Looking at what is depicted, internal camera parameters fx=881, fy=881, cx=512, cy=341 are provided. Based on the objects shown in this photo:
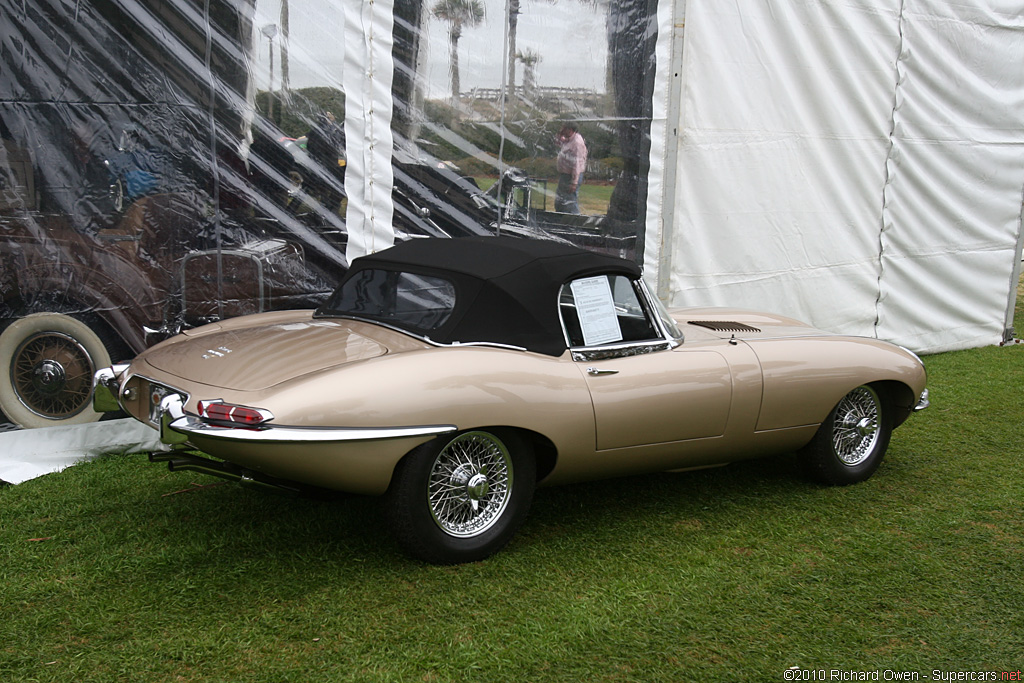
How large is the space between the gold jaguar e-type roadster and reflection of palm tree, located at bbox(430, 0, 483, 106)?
6.29 ft

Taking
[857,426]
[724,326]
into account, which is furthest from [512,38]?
[857,426]

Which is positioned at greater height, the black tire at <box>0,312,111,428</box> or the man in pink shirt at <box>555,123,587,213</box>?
the man in pink shirt at <box>555,123,587,213</box>

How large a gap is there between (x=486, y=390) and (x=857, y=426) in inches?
91.9

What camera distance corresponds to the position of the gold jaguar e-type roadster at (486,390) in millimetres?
3166

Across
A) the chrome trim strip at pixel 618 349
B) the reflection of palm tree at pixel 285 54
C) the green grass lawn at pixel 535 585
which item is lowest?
the green grass lawn at pixel 535 585

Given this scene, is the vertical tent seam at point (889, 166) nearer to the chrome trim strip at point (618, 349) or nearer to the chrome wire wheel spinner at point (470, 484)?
the chrome trim strip at point (618, 349)

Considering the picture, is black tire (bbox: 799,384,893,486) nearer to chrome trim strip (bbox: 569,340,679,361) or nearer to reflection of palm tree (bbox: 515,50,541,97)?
chrome trim strip (bbox: 569,340,679,361)

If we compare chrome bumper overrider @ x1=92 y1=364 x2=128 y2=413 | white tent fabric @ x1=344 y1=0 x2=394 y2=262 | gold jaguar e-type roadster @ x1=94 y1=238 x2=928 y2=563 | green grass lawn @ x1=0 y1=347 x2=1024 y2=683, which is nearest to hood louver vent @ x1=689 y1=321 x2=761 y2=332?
gold jaguar e-type roadster @ x1=94 y1=238 x2=928 y2=563

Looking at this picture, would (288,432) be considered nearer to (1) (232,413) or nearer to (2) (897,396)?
(1) (232,413)

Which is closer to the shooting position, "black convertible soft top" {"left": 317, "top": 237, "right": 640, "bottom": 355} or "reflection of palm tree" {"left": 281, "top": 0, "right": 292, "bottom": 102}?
"black convertible soft top" {"left": 317, "top": 237, "right": 640, "bottom": 355}

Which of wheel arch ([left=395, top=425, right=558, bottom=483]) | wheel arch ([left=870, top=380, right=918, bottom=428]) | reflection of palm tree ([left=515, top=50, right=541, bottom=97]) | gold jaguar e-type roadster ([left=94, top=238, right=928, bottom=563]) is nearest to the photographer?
gold jaguar e-type roadster ([left=94, top=238, right=928, bottom=563])

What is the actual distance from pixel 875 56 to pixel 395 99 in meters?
4.42

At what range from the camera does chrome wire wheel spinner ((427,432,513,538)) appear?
11.2 feet

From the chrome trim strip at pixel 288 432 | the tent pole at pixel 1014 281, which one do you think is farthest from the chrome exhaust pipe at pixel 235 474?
the tent pole at pixel 1014 281
